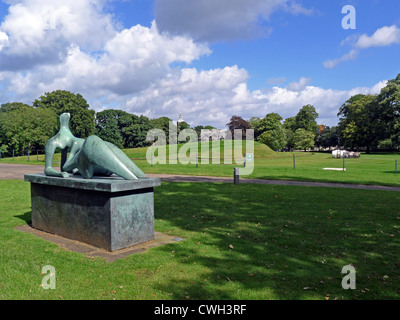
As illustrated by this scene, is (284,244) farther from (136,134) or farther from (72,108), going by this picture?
(136,134)

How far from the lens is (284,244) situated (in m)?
6.22

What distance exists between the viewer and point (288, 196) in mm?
11805

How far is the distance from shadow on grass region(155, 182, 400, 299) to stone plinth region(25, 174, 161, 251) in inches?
39.8

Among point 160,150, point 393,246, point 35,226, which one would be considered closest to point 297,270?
point 393,246

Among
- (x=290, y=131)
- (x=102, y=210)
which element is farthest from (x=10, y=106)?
(x=102, y=210)

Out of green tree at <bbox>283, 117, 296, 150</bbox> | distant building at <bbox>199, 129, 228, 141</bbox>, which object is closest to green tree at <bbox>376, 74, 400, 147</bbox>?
green tree at <bbox>283, 117, 296, 150</bbox>

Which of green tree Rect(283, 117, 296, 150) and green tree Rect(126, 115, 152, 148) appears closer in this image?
green tree Rect(126, 115, 152, 148)

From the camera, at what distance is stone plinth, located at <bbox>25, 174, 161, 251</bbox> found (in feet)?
18.7

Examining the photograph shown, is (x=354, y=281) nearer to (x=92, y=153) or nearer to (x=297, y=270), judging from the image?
(x=297, y=270)

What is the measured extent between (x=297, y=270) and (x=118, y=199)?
10.6 feet

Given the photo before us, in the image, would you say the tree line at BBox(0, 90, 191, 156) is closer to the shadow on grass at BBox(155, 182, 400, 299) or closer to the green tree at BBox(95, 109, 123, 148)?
the green tree at BBox(95, 109, 123, 148)

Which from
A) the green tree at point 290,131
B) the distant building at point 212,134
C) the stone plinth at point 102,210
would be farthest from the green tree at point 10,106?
the stone plinth at point 102,210

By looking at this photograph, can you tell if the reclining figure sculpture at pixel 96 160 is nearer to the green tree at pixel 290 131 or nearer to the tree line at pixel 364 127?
the tree line at pixel 364 127

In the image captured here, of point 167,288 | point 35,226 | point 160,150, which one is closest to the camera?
point 167,288
